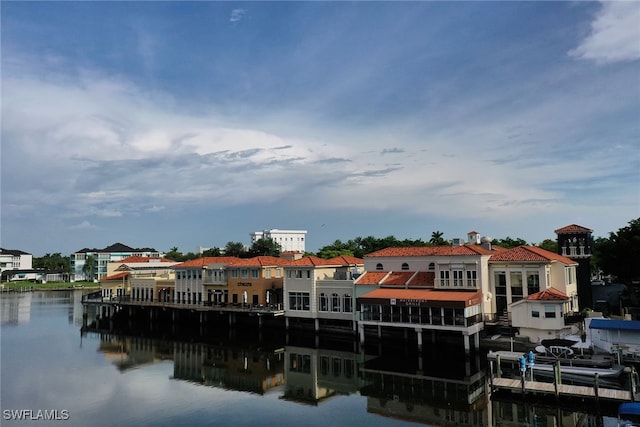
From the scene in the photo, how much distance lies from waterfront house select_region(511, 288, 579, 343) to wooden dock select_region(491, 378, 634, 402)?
901cm

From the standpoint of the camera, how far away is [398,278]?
39875 mm

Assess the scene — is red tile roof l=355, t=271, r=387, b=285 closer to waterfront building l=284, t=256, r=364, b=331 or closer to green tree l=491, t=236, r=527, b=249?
→ waterfront building l=284, t=256, r=364, b=331

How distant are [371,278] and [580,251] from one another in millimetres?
19260

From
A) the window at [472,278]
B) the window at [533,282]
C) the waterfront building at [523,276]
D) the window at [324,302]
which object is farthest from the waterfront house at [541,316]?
the window at [324,302]

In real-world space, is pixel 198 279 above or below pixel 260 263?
below

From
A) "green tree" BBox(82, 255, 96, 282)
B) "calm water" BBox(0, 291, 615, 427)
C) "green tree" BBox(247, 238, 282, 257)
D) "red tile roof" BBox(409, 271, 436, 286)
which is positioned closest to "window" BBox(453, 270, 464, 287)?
"red tile roof" BBox(409, 271, 436, 286)

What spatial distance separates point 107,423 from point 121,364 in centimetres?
1408

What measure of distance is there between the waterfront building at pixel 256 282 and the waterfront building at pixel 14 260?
425ft

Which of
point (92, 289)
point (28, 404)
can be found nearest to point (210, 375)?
point (28, 404)

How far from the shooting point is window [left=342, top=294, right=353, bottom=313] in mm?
41719

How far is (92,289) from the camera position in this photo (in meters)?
114

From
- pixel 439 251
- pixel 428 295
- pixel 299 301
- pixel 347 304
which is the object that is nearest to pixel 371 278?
pixel 347 304

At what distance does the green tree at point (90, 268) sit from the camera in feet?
449

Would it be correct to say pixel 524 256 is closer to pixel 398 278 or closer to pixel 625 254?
pixel 398 278
